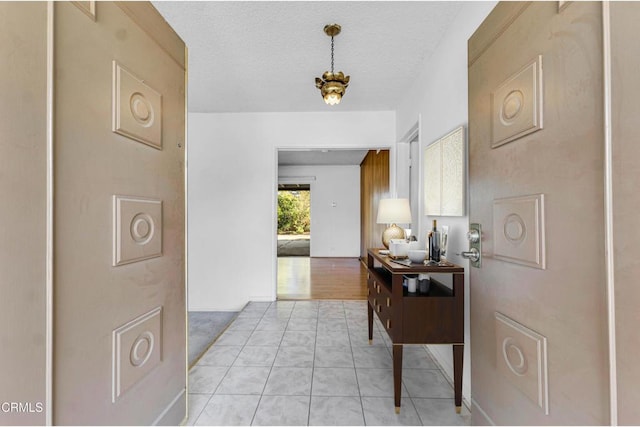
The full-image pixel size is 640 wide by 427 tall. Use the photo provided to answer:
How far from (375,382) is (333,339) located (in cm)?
73

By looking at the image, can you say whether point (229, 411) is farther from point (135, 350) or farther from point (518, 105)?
point (518, 105)

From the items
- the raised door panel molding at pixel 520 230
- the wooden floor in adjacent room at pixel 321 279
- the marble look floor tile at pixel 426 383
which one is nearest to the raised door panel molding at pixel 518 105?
the raised door panel molding at pixel 520 230

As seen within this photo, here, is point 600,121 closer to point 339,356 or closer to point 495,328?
point 495,328

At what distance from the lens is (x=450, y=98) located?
200cm

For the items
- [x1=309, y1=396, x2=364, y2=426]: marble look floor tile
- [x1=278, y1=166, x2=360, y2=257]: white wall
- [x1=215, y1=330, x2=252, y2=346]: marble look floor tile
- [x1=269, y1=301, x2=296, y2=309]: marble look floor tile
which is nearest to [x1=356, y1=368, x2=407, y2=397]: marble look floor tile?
[x1=309, y1=396, x2=364, y2=426]: marble look floor tile

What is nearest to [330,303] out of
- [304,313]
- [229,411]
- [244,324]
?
[304,313]

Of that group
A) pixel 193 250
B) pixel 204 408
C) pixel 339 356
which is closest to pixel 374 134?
pixel 339 356

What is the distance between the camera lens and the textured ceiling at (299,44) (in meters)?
1.88

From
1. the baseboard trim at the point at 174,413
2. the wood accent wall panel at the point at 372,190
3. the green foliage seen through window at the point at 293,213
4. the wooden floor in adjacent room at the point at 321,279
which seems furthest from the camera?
the green foliage seen through window at the point at 293,213

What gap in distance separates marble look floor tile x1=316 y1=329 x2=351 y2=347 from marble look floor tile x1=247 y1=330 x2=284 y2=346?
40 cm

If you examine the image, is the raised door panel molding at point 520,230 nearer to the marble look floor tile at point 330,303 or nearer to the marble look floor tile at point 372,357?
the marble look floor tile at point 372,357

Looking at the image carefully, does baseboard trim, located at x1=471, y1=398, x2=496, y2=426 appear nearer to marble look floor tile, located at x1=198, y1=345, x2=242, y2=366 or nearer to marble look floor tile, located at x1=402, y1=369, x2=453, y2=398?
marble look floor tile, located at x1=402, y1=369, x2=453, y2=398

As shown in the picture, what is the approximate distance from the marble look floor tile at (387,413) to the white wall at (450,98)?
39 cm

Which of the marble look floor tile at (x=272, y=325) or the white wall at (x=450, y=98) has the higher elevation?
the white wall at (x=450, y=98)
